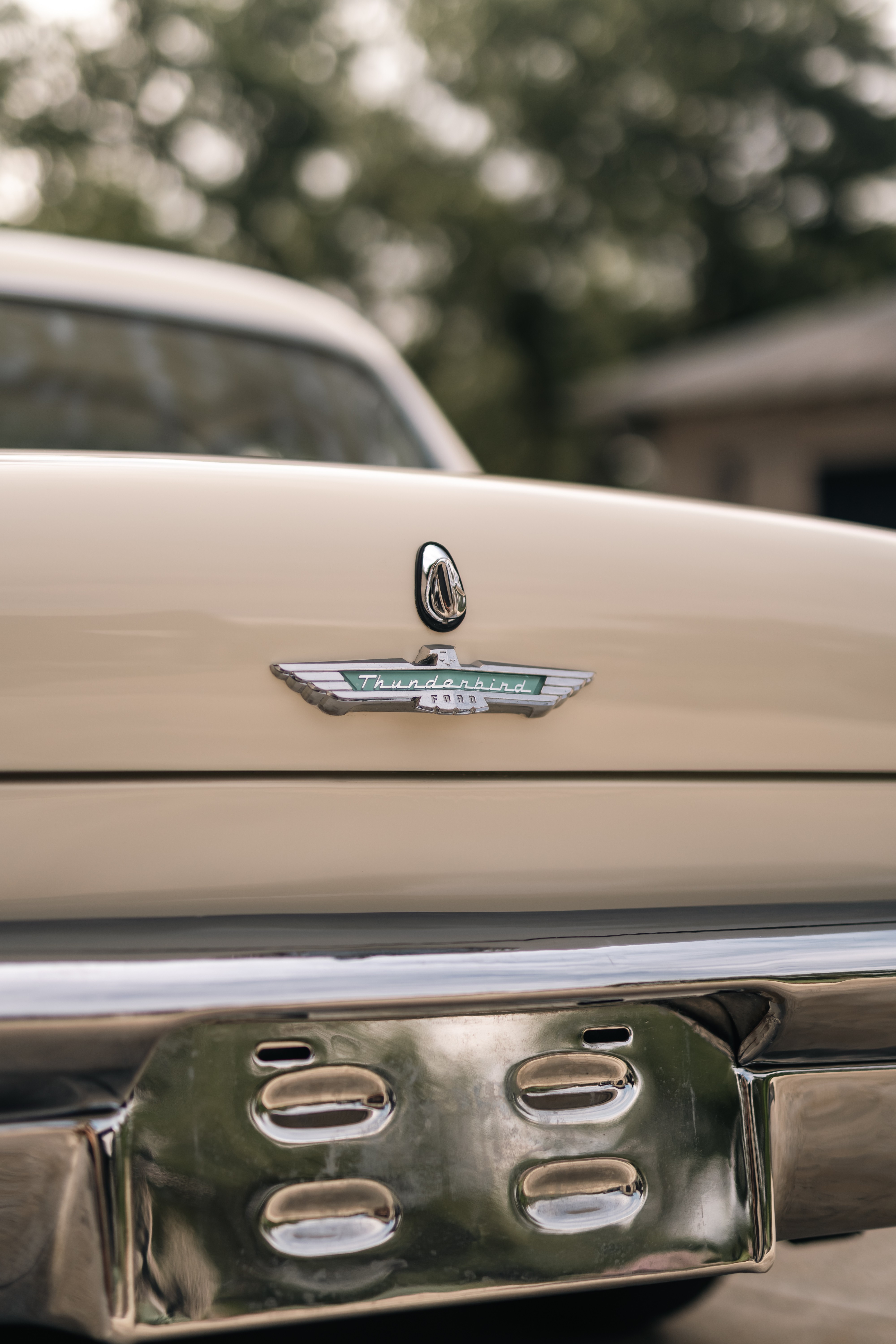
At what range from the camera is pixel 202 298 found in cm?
284

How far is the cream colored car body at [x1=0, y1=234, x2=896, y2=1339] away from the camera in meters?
1.21

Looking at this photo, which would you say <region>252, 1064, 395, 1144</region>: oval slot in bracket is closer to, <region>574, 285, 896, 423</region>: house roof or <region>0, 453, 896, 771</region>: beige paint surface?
<region>0, 453, 896, 771</region>: beige paint surface

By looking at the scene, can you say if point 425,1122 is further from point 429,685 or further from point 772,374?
point 772,374

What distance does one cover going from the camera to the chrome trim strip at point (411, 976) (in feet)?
3.78

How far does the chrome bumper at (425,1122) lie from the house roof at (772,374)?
1201cm

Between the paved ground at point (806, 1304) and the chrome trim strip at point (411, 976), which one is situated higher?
the chrome trim strip at point (411, 976)

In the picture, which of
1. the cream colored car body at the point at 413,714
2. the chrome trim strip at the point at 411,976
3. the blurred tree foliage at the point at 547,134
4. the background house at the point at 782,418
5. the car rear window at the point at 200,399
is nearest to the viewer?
the chrome trim strip at the point at 411,976

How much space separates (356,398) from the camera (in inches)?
115

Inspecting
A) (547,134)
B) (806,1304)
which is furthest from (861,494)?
(547,134)

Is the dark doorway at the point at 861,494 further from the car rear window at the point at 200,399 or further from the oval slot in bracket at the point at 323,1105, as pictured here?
the oval slot in bracket at the point at 323,1105

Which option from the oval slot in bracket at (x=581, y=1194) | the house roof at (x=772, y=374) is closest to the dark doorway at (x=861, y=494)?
the house roof at (x=772, y=374)

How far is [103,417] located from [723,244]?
28477 millimetres

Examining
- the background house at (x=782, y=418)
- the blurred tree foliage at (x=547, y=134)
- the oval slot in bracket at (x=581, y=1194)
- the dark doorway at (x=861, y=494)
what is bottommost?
the oval slot in bracket at (x=581, y=1194)

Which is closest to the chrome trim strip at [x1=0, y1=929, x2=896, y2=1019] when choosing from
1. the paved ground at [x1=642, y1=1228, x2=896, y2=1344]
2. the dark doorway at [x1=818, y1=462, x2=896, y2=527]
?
→ the paved ground at [x1=642, y1=1228, x2=896, y2=1344]
